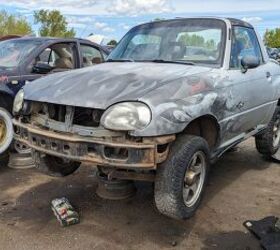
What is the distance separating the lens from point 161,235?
4082mm

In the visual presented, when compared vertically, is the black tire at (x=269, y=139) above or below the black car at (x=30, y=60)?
below

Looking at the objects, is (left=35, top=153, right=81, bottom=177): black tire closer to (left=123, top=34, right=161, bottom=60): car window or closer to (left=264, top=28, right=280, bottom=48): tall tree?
(left=123, top=34, right=161, bottom=60): car window

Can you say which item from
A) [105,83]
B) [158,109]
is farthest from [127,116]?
[105,83]

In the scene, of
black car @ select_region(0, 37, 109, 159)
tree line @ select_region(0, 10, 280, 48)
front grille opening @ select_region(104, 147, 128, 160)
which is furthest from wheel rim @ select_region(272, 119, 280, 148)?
tree line @ select_region(0, 10, 280, 48)

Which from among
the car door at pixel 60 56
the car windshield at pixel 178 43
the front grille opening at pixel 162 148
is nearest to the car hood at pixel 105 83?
the car windshield at pixel 178 43

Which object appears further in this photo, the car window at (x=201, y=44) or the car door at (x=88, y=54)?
the car door at (x=88, y=54)

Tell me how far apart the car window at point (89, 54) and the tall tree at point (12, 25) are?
37768mm

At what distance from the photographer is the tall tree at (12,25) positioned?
143 ft

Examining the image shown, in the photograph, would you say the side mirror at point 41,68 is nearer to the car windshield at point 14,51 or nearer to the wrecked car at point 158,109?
the car windshield at point 14,51

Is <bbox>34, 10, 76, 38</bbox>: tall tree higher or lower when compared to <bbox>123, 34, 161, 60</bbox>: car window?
lower

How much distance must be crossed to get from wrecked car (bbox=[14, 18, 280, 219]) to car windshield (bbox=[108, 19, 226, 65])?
11mm

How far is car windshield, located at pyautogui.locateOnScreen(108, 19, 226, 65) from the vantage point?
→ 4.79 metres

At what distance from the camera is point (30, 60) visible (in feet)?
21.0

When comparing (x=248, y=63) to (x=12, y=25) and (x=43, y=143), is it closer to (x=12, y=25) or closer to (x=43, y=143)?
(x=43, y=143)
